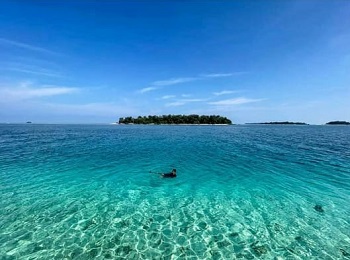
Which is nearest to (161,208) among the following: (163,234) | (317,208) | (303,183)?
(163,234)

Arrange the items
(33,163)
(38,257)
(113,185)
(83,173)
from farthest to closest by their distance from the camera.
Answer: (33,163) → (83,173) → (113,185) → (38,257)

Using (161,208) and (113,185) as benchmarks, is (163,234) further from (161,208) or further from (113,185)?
(113,185)

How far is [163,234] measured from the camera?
1033 centimetres

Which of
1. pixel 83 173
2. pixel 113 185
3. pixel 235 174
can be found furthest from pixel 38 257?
pixel 235 174

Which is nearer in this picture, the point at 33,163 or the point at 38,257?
the point at 38,257

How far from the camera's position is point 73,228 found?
10633 millimetres

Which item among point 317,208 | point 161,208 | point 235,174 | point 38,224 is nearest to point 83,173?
point 38,224

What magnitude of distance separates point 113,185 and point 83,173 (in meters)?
5.80

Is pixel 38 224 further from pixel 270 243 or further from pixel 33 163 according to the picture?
pixel 33 163

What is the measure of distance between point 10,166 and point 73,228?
19278mm

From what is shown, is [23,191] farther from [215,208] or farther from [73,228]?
[215,208]

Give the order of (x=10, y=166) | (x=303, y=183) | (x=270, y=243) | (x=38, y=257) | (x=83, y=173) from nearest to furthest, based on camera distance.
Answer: (x=38, y=257)
(x=270, y=243)
(x=303, y=183)
(x=83, y=173)
(x=10, y=166)

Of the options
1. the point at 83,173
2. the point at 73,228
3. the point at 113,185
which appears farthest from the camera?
the point at 83,173

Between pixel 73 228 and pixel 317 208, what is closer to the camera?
pixel 73 228
